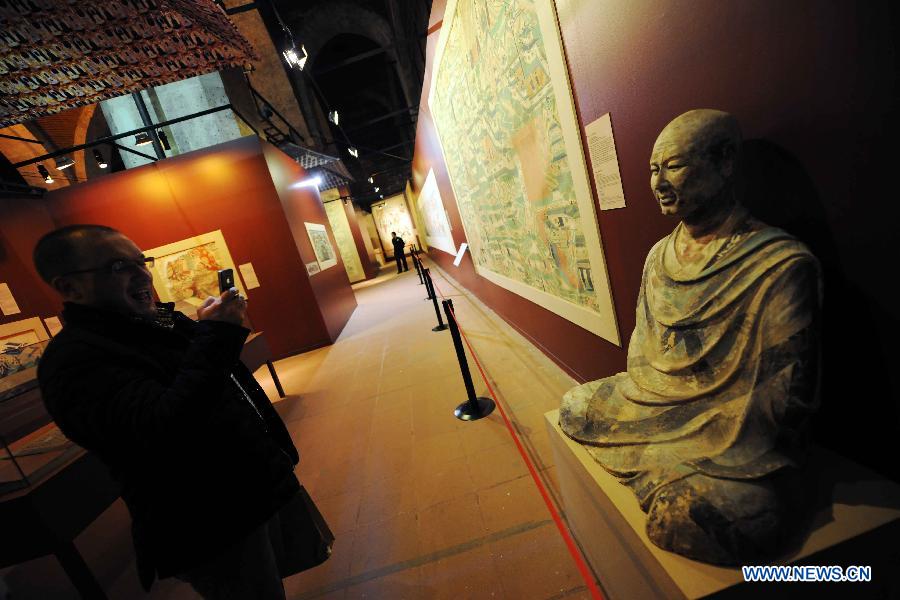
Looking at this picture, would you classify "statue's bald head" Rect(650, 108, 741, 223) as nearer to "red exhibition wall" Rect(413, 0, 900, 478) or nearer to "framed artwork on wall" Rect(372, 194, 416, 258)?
"red exhibition wall" Rect(413, 0, 900, 478)

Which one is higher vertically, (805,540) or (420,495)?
(805,540)

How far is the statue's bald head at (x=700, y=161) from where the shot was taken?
1.08 m

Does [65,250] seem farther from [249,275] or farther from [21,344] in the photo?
[21,344]

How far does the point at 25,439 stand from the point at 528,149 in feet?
13.2

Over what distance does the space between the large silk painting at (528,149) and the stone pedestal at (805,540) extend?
1.28m

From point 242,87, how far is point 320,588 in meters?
11.9

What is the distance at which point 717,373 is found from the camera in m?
1.10

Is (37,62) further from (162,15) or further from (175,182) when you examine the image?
(175,182)

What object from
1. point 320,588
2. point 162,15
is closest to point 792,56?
point 320,588

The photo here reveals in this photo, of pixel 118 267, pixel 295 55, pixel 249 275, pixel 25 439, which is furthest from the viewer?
pixel 249 275

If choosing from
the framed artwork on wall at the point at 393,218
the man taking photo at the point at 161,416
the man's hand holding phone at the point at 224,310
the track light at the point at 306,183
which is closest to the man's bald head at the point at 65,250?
the man taking photo at the point at 161,416

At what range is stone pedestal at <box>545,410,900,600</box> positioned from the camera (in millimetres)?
909

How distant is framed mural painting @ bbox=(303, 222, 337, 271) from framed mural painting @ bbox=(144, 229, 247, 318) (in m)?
1.81

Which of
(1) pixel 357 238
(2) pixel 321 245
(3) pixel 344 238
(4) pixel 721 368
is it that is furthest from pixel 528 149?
(1) pixel 357 238
